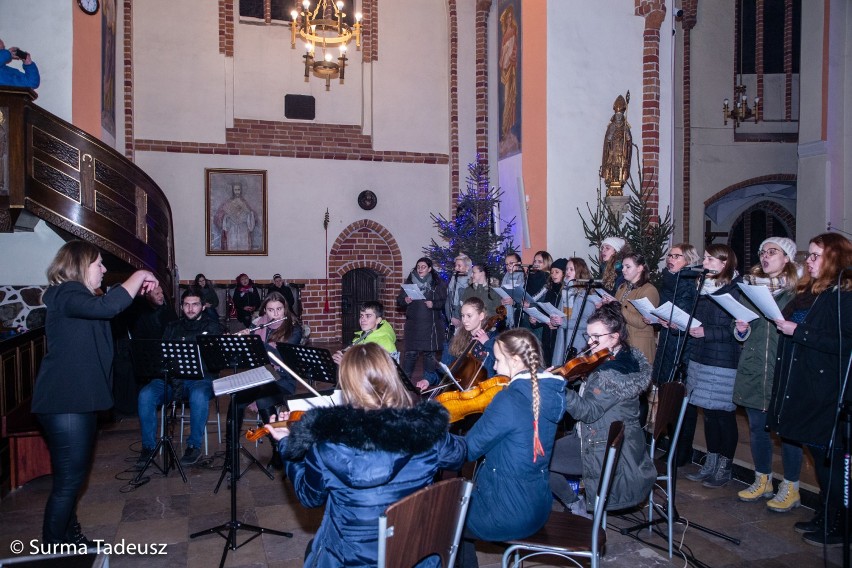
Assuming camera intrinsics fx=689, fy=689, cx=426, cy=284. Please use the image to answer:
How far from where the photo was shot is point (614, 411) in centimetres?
375

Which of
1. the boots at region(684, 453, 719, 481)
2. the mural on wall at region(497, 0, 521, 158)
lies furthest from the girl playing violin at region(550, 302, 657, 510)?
the mural on wall at region(497, 0, 521, 158)

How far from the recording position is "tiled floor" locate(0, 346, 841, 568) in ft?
13.2

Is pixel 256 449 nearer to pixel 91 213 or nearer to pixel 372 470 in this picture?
pixel 91 213

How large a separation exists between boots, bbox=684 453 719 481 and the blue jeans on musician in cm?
400

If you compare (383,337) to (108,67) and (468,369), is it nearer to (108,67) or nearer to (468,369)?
(468,369)

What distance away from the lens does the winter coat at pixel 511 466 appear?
2996 millimetres

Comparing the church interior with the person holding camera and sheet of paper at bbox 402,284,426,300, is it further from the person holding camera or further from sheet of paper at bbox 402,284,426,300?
sheet of paper at bbox 402,284,426,300

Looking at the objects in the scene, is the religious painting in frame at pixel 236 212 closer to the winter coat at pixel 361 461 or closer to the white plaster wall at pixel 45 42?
the white plaster wall at pixel 45 42

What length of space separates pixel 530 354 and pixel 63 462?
2545mm

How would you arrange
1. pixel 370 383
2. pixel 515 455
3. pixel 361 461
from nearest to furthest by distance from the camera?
1. pixel 361 461
2. pixel 370 383
3. pixel 515 455

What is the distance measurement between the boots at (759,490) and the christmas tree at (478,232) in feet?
20.6

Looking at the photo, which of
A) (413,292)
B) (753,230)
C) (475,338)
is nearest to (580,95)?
(413,292)

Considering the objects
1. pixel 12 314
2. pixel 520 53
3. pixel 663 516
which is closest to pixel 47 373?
pixel 663 516

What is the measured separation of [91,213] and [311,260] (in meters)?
6.77
